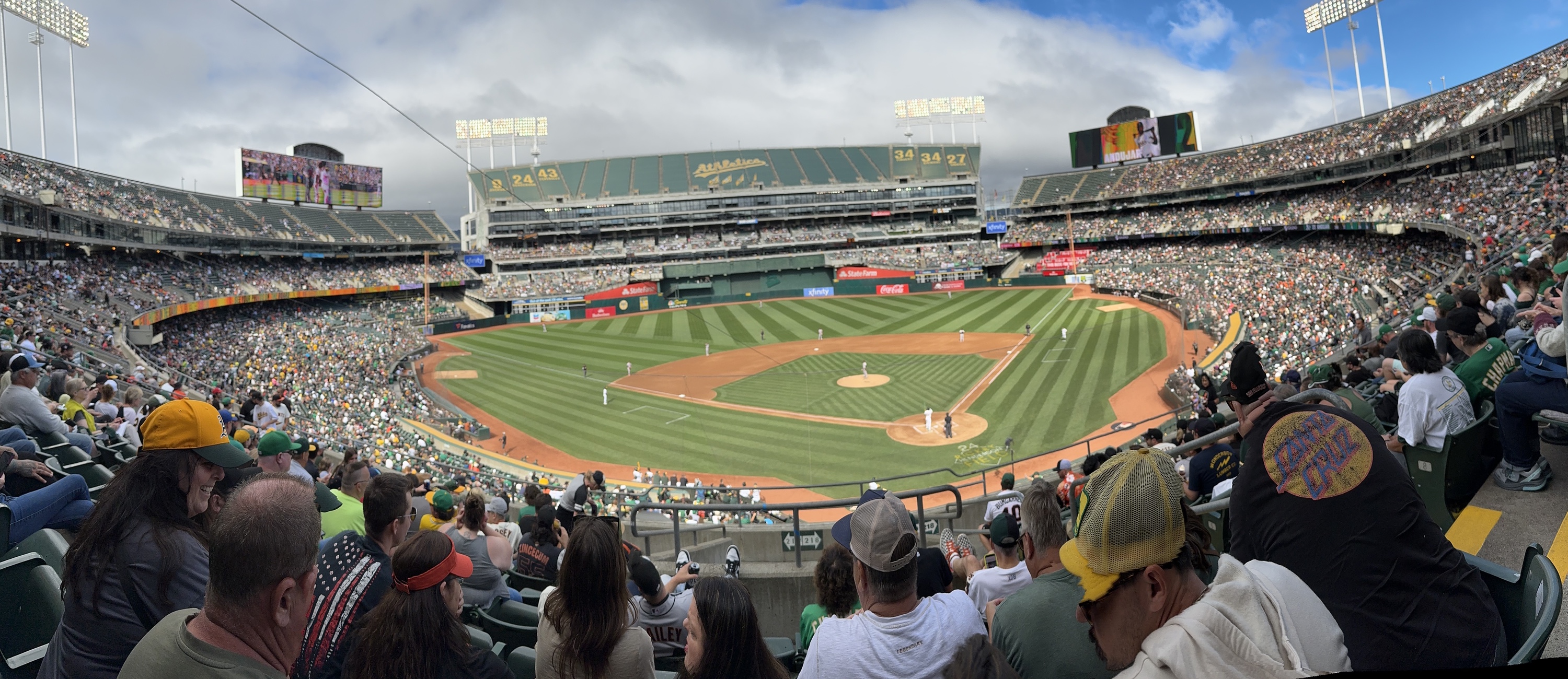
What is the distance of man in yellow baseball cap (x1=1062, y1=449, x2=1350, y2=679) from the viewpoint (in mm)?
1806

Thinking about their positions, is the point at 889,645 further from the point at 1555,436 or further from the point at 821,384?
the point at 821,384

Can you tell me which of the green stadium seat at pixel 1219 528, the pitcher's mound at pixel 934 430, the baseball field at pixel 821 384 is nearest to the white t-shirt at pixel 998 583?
the green stadium seat at pixel 1219 528

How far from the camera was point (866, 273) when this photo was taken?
71.6m

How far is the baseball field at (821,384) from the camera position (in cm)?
2439

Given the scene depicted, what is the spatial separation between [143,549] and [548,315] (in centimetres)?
6205

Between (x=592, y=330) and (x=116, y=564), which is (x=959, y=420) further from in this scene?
(x=592, y=330)

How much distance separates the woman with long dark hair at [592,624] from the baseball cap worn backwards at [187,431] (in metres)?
1.75

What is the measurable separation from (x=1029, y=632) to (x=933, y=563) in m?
1.15

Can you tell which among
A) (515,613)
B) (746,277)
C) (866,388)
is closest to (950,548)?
(515,613)

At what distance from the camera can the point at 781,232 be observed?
85.3 metres

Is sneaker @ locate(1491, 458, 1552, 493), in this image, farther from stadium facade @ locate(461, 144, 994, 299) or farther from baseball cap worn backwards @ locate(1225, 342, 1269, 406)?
stadium facade @ locate(461, 144, 994, 299)

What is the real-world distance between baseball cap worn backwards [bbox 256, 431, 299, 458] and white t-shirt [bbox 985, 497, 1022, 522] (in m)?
6.20

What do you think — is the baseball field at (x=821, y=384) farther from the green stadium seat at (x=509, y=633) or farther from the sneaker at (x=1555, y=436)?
the green stadium seat at (x=509, y=633)

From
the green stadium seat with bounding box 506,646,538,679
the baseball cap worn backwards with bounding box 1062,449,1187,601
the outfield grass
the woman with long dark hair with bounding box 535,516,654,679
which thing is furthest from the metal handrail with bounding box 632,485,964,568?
the outfield grass
